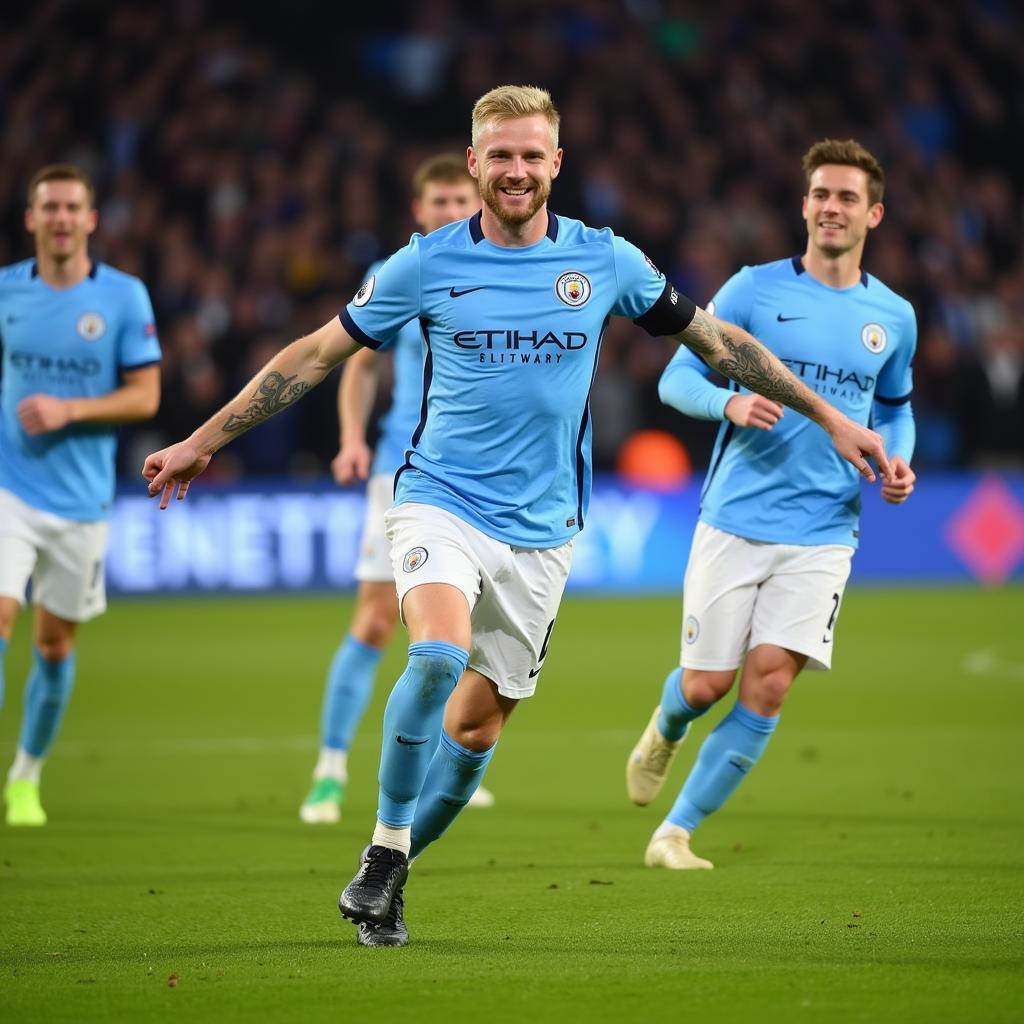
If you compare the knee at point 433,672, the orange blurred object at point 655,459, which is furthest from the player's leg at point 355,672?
the orange blurred object at point 655,459

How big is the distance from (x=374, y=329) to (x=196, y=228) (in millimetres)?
14536

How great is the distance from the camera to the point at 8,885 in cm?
607

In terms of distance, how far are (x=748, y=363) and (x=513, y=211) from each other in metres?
0.89

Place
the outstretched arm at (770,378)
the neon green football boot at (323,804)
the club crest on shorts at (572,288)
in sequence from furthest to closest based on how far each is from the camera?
the neon green football boot at (323,804) < the outstretched arm at (770,378) < the club crest on shorts at (572,288)

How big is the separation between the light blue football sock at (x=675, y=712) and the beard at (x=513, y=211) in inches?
80.5

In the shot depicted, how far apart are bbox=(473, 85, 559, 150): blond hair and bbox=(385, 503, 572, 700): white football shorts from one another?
1.14 meters

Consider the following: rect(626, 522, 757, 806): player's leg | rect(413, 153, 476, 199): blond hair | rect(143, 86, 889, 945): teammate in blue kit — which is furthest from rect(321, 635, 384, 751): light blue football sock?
rect(143, 86, 889, 945): teammate in blue kit

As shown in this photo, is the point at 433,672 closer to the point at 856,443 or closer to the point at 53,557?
the point at 856,443

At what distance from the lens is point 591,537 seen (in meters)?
17.9

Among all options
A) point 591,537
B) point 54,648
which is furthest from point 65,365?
point 591,537

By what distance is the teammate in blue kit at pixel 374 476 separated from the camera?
25.6ft

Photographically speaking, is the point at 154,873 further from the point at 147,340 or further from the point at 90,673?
the point at 90,673

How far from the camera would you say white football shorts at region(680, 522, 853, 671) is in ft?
21.2

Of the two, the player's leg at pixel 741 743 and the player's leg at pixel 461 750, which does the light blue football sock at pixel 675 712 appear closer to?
the player's leg at pixel 741 743
